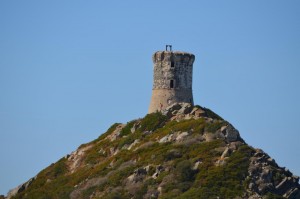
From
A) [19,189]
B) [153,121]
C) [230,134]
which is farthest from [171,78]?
[19,189]

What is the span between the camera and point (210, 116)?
126 meters

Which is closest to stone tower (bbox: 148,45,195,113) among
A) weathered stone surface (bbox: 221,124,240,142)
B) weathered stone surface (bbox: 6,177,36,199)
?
weathered stone surface (bbox: 221,124,240,142)

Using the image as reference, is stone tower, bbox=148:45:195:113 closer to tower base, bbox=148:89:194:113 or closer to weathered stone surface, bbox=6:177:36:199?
tower base, bbox=148:89:194:113

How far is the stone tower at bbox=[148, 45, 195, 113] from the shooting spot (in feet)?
411

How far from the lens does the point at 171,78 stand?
125 metres

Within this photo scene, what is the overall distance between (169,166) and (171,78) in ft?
59.3

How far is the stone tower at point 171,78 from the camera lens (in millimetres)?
125312

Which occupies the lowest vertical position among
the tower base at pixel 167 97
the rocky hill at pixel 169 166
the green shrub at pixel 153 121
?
the rocky hill at pixel 169 166

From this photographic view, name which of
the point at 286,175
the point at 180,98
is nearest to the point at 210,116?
the point at 180,98

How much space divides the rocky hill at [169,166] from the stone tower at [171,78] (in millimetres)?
1887

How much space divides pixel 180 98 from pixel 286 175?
22.6m

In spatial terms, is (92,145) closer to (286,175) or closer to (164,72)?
(164,72)

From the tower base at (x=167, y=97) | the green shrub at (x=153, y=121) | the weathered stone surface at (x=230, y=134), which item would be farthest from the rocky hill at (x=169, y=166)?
the tower base at (x=167, y=97)

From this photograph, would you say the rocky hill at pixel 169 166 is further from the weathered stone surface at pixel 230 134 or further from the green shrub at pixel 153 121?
the weathered stone surface at pixel 230 134
